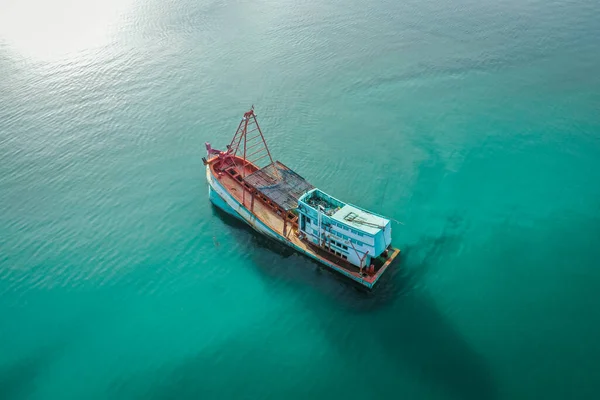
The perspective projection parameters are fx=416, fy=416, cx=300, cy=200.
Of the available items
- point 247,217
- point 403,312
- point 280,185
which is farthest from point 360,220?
point 247,217

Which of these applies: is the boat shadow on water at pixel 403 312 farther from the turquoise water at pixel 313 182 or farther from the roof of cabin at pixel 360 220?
the roof of cabin at pixel 360 220

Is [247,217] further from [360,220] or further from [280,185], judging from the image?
[360,220]

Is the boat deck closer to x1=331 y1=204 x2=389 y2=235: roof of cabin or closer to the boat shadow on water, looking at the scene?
the boat shadow on water

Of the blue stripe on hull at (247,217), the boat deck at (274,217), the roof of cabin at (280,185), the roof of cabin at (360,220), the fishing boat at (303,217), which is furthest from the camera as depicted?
the roof of cabin at (280,185)

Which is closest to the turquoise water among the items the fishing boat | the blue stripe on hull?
the blue stripe on hull

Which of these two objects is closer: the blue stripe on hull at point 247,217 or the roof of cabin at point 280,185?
the blue stripe on hull at point 247,217

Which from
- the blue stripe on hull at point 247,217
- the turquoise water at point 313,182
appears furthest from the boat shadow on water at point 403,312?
the blue stripe on hull at point 247,217

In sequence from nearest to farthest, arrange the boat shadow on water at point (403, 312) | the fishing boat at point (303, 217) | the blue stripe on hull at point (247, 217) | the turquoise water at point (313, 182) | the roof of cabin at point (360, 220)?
the boat shadow on water at point (403, 312) < the turquoise water at point (313, 182) < the roof of cabin at point (360, 220) < the fishing boat at point (303, 217) < the blue stripe on hull at point (247, 217)
